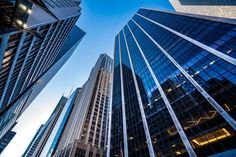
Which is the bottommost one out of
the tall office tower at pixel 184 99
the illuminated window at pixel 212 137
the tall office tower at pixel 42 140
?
the illuminated window at pixel 212 137

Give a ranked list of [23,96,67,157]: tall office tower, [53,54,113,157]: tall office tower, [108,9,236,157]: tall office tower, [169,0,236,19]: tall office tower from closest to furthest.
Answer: [108,9,236,157]: tall office tower, [53,54,113,157]: tall office tower, [169,0,236,19]: tall office tower, [23,96,67,157]: tall office tower

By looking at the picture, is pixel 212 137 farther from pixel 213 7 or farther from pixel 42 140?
pixel 42 140

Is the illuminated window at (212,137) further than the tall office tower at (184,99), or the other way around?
the tall office tower at (184,99)

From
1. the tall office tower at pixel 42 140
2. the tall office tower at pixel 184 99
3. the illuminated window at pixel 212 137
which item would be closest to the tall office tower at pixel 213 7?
the tall office tower at pixel 184 99

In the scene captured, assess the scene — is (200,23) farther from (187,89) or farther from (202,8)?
(202,8)

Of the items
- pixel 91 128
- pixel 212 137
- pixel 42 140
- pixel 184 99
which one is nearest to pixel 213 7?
pixel 184 99

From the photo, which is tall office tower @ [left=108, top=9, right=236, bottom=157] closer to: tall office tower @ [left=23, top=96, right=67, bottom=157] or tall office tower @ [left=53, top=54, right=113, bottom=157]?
tall office tower @ [left=53, top=54, right=113, bottom=157]

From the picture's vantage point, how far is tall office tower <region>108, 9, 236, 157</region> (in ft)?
88.9

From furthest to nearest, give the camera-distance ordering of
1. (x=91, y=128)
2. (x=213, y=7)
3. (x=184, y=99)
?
1. (x=213, y=7)
2. (x=91, y=128)
3. (x=184, y=99)

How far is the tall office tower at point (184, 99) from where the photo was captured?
1067 inches

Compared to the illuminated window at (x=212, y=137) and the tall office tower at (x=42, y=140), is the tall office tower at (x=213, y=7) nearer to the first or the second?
the illuminated window at (x=212, y=137)

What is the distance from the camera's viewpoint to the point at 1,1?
484 inches

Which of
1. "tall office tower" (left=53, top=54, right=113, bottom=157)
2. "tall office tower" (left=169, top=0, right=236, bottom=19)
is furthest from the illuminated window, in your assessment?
"tall office tower" (left=169, top=0, right=236, bottom=19)

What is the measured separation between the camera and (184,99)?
35.7m
